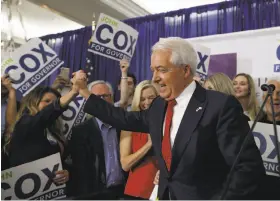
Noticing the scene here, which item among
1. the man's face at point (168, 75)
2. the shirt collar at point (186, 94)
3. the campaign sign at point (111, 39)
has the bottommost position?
the shirt collar at point (186, 94)

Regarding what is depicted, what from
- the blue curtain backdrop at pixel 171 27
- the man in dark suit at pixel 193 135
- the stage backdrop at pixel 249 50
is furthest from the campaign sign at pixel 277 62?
the man in dark suit at pixel 193 135

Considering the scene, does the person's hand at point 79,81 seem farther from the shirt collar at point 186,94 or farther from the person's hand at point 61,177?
the person's hand at point 61,177

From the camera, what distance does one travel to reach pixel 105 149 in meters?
2.46

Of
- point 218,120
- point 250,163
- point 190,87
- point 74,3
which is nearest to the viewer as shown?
point 250,163

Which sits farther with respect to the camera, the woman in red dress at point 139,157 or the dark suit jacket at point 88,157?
the dark suit jacket at point 88,157

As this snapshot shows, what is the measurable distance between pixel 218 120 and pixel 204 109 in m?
0.08

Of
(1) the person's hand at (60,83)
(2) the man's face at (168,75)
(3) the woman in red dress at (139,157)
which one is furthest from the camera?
(1) the person's hand at (60,83)

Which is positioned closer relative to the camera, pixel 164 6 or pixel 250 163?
pixel 250 163

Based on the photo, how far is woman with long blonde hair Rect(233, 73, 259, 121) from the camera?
89.2 inches

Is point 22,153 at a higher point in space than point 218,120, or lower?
Result: lower

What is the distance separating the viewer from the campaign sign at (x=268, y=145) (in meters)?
2.05

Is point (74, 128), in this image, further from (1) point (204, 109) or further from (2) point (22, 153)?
(1) point (204, 109)

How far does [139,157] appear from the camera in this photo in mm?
2227

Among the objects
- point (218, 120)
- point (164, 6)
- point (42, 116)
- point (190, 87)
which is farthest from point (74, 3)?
point (218, 120)
